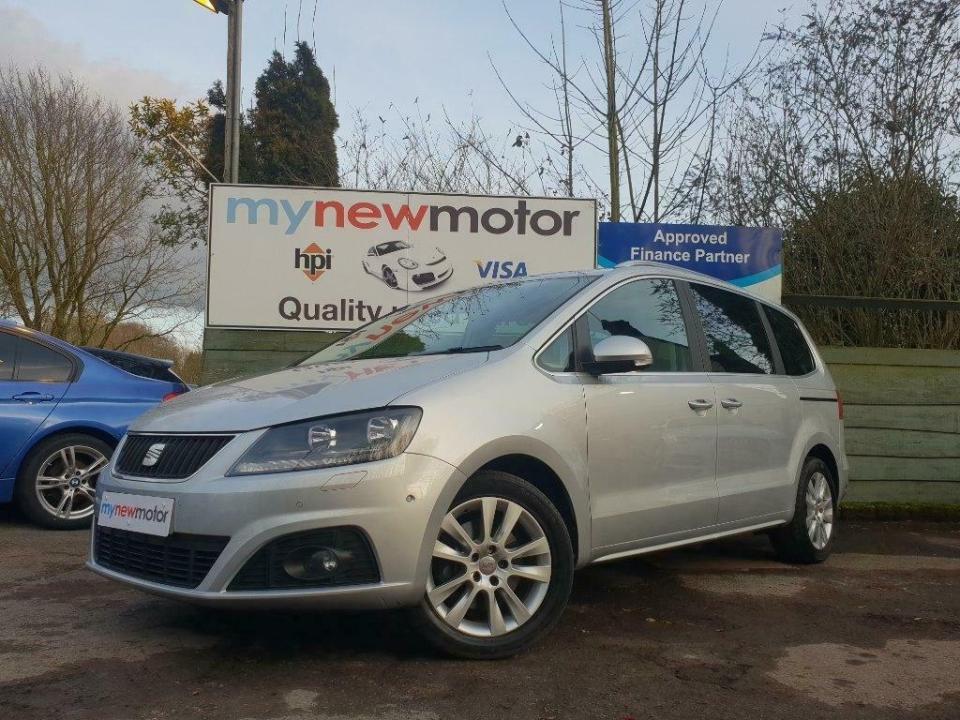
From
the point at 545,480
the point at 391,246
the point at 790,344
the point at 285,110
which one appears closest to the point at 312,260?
the point at 391,246

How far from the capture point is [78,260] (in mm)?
25750

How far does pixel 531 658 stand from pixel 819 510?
2.99 meters

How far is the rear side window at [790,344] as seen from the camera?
6.28 m

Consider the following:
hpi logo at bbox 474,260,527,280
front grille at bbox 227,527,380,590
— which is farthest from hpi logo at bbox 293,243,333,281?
front grille at bbox 227,527,380,590

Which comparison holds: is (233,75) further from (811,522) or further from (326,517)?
(326,517)

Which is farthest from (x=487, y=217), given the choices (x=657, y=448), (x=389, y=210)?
(x=657, y=448)

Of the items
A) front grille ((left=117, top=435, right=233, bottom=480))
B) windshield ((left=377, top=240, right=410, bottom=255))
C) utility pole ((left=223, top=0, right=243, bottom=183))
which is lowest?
front grille ((left=117, top=435, right=233, bottom=480))

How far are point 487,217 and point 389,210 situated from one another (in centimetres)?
86

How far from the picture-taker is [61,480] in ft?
23.9

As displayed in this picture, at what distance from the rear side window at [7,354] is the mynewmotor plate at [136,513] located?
11.5 ft

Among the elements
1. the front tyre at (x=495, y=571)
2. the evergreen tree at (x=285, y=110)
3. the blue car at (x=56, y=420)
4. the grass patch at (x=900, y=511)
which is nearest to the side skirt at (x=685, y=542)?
the front tyre at (x=495, y=571)

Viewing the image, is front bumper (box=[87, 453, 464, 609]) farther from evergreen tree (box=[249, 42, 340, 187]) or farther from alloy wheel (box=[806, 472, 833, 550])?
evergreen tree (box=[249, 42, 340, 187])

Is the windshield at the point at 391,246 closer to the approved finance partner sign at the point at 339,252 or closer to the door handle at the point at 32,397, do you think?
the approved finance partner sign at the point at 339,252

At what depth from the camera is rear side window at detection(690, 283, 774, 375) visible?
5.56 meters
